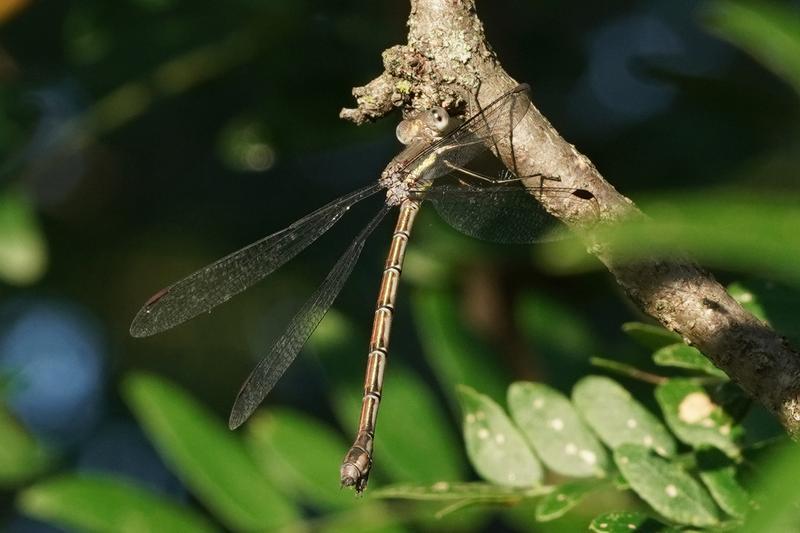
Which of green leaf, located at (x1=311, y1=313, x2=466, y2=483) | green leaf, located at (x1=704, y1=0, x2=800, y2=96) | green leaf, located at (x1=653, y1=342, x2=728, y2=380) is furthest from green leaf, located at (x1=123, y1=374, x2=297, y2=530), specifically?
green leaf, located at (x1=704, y1=0, x2=800, y2=96)

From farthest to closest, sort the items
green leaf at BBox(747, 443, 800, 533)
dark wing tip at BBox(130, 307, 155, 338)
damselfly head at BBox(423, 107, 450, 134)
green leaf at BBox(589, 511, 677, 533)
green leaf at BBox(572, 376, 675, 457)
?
dark wing tip at BBox(130, 307, 155, 338), green leaf at BBox(572, 376, 675, 457), damselfly head at BBox(423, 107, 450, 134), green leaf at BBox(589, 511, 677, 533), green leaf at BBox(747, 443, 800, 533)

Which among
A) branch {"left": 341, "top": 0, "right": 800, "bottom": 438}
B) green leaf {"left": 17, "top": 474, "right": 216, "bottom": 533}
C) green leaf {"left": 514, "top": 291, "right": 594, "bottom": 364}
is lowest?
green leaf {"left": 17, "top": 474, "right": 216, "bottom": 533}

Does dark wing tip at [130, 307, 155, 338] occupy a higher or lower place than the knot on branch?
lower

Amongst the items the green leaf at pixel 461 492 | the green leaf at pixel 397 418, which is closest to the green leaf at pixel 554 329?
the green leaf at pixel 397 418

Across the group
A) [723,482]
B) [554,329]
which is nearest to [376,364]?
[554,329]

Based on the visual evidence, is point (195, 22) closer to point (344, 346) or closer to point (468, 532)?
point (344, 346)

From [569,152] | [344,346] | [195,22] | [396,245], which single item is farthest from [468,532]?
[195,22]

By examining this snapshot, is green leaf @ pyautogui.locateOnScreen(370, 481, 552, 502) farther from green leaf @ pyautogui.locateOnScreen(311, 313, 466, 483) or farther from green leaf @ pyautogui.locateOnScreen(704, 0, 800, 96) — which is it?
green leaf @ pyautogui.locateOnScreen(704, 0, 800, 96)

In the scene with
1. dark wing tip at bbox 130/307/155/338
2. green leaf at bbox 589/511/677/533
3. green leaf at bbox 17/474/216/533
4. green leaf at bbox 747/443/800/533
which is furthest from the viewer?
dark wing tip at bbox 130/307/155/338
